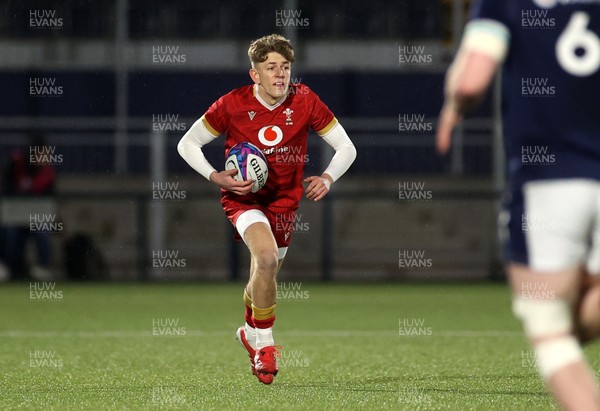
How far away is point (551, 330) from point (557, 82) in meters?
0.76

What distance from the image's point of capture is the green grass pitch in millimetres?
7148

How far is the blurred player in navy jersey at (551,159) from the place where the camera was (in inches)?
162

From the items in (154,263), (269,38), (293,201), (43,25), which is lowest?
(154,263)

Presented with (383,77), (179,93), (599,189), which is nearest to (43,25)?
(179,93)

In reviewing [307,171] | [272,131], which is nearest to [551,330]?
[272,131]

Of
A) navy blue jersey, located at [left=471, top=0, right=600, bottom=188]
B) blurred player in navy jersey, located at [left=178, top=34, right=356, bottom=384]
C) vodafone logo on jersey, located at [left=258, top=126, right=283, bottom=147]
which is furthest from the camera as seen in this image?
vodafone logo on jersey, located at [left=258, top=126, right=283, bottom=147]

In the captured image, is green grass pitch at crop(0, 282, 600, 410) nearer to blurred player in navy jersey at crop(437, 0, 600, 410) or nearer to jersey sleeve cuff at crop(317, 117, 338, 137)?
jersey sleeve cuff at crop(317, 117, 338, 137)

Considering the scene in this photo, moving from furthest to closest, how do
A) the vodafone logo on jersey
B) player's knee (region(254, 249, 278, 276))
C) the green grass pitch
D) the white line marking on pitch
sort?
the white line marking on pitch < the vodafone logo on jersey < player's knee (region(254, 249, 278, 276)) < the green grass pitch

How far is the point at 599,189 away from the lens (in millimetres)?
4125

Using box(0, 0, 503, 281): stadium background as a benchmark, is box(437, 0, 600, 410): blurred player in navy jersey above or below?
above

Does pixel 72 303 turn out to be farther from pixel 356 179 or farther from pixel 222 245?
pixel 356 179

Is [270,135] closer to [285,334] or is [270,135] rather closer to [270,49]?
[270,49]

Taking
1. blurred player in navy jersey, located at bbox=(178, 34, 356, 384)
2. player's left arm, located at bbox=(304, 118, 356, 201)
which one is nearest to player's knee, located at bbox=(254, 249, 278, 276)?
blurred player in navy jersey, located at bbox=(178, 34, 356, 384)

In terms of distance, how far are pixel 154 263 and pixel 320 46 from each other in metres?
12.0
